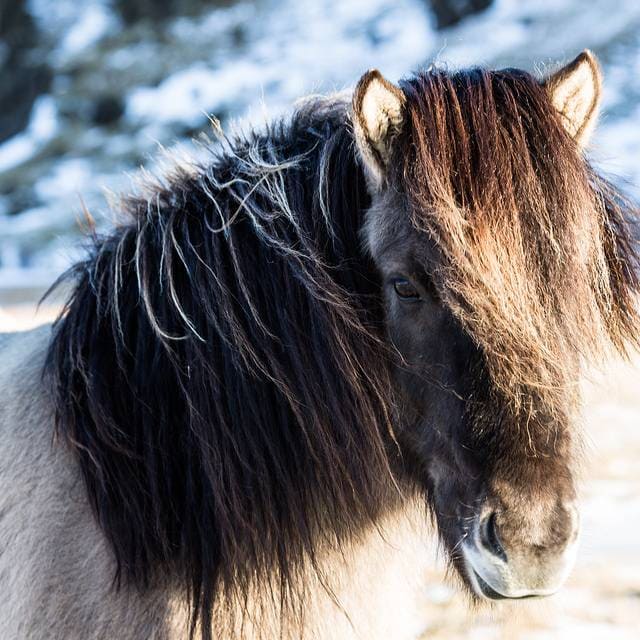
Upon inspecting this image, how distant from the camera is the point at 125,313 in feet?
7.47

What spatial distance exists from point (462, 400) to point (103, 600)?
3.26ft

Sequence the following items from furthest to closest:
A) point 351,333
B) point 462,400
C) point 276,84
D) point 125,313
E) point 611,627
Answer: point 276,84, point 611,627, point 125,313, point 351,333, point 462,400

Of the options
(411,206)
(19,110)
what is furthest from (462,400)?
(19,110)

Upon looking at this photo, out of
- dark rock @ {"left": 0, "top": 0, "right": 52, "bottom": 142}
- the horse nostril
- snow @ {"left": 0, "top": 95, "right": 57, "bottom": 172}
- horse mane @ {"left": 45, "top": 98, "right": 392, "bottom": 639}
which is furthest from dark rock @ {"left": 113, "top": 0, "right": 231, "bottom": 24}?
the horse nostril

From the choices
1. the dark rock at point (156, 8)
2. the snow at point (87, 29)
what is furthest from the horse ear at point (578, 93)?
the dark rock at point (156, 8)

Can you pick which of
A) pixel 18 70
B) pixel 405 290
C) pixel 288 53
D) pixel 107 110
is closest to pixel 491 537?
pixel 405 290

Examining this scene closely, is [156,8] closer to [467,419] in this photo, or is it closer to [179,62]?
[179,62]

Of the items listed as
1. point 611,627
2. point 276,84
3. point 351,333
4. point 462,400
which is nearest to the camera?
point 462,400

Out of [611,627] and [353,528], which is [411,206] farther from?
[611,627]

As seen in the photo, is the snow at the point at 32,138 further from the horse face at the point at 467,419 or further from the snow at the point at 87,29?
the horse face at the point at 467,419

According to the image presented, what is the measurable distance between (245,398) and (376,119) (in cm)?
75

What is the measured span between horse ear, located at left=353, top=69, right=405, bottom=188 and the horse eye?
26cm

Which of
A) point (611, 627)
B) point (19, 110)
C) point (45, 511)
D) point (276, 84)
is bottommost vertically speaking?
point (276, 84)

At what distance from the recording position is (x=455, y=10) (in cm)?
2888
